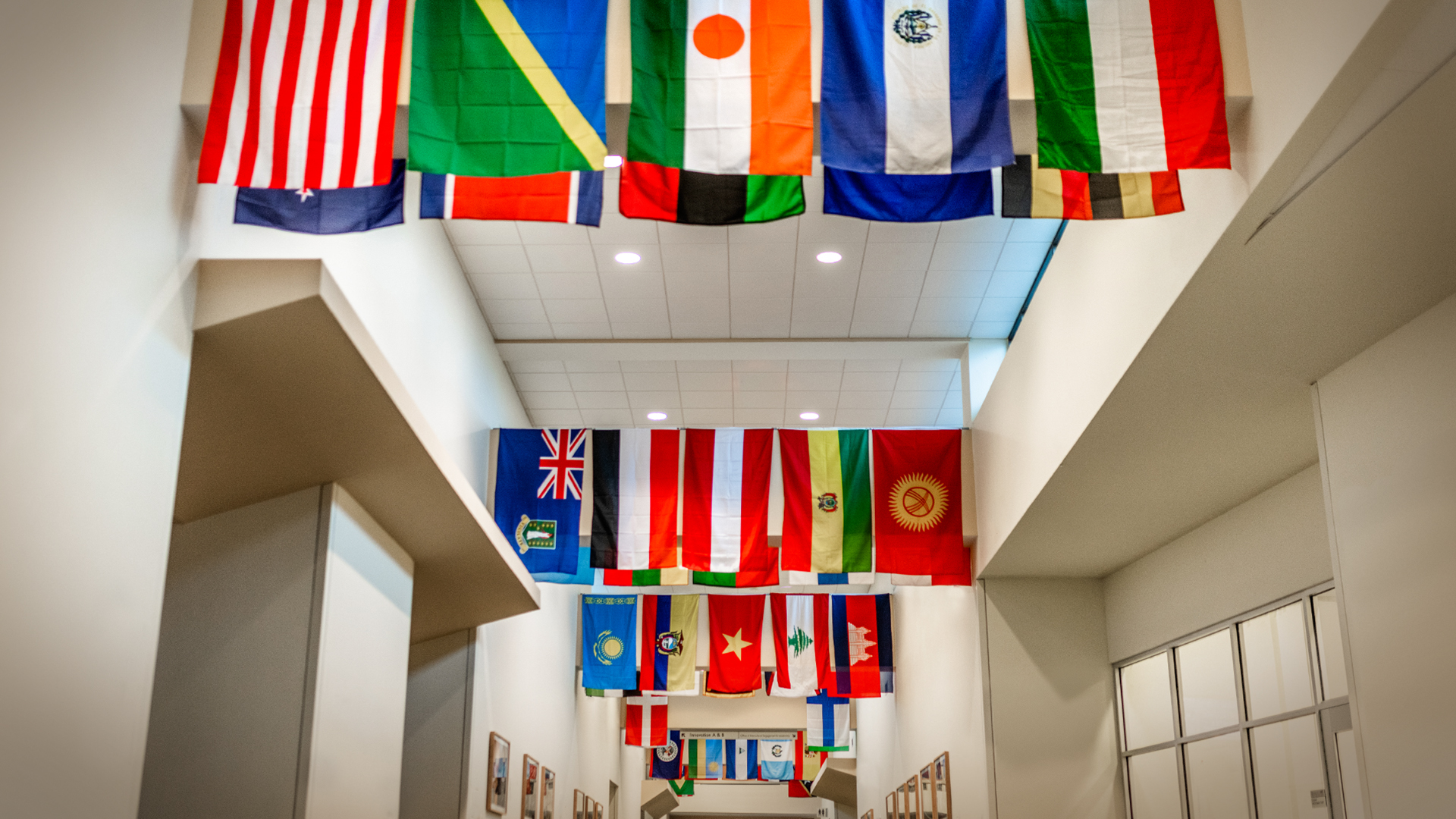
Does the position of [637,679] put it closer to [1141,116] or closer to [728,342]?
[728,342]

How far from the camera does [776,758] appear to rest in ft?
91.4

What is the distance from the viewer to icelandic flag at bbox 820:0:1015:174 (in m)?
5.07

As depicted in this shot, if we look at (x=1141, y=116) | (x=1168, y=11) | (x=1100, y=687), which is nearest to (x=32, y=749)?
(x=1141, y=116)

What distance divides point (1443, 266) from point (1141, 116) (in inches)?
56.7

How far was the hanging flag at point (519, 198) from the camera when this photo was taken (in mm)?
5141

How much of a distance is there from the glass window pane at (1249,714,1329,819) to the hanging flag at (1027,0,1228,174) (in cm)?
446

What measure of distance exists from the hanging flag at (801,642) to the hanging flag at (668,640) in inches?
43.9

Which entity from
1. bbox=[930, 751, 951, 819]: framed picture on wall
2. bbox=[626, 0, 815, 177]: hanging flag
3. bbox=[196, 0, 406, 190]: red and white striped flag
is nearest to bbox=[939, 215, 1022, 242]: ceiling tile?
bbox=[626, 0, 815, 177]: hanging flag

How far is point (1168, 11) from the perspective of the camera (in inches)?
200

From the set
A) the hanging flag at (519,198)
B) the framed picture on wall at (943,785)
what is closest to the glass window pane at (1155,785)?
the framed picture on wall at (943,785)

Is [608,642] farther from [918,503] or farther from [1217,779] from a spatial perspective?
[1217,779]

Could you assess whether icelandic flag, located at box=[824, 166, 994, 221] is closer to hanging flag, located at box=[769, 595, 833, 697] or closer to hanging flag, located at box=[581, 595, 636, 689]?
hanging flag, located at box=[769, 595, 833, 697]

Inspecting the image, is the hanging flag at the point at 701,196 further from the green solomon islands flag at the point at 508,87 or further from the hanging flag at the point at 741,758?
the hanging flag at the point at 741,758

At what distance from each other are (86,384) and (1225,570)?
7.85 metres
